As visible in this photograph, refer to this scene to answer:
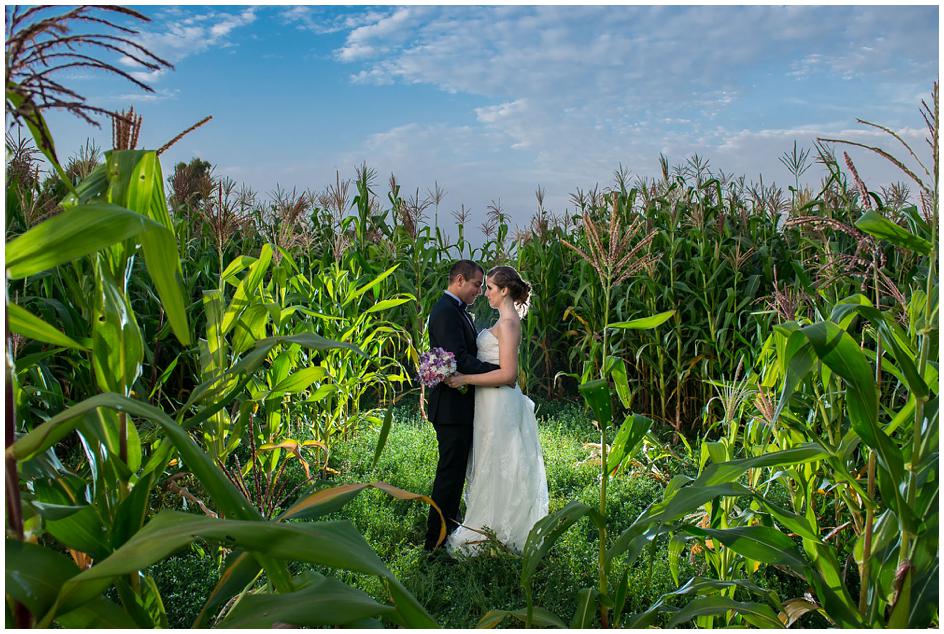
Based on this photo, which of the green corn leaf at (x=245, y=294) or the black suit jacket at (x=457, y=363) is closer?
the green corn leaf at (x=245, y=294)

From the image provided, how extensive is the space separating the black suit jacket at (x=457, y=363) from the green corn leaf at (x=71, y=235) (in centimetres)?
277

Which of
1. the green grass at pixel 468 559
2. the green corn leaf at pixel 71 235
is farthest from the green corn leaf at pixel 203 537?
the green grass at pixel 468 559

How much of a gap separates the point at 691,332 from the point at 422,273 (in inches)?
94.5

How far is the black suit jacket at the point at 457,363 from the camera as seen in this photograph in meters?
3.61

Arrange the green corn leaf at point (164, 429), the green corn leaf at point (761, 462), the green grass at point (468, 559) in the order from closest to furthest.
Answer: the green corn leaf at point (164, 429) < the green corn leaf at point (761, 462) < the green grass at point (468, 559)

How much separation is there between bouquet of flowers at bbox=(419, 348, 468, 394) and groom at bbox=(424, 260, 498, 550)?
0.12 metres

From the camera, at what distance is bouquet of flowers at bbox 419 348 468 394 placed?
3465mm

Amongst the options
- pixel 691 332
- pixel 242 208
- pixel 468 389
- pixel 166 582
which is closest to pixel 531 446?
pixel 468 389

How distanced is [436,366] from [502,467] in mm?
668

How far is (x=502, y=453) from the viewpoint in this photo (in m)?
3.64

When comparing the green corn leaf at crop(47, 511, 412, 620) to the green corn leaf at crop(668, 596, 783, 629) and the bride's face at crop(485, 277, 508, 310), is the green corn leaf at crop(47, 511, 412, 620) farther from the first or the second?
the bride's face at crop(485, 277, 508, 310)

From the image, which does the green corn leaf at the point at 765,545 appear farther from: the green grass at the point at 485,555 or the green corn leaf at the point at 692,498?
the green grass at the point at 485,555

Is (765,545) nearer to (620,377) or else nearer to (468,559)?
(620,377)

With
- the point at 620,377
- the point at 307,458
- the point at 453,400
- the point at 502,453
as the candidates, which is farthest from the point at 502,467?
the point at 620,377
